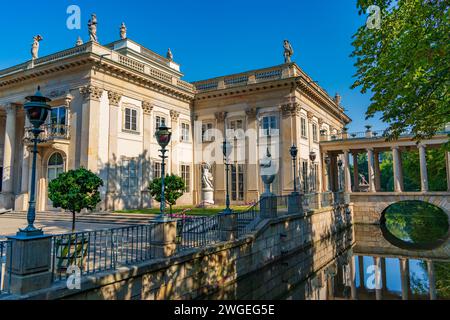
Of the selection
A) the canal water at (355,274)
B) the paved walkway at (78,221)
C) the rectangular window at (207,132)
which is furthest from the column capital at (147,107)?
the canal water at (355,274)

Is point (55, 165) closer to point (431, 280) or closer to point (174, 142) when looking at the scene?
point (174, 142)

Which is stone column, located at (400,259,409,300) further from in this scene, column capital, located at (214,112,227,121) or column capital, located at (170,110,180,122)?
column capital, located at (170,110,180,122)

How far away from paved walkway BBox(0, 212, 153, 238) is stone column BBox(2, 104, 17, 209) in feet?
9.33

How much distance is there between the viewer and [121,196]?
21.0 meters

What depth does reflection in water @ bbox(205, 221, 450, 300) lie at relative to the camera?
35.8 ft

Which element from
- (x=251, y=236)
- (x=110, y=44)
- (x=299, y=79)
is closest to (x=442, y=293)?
(x=251, y=236)

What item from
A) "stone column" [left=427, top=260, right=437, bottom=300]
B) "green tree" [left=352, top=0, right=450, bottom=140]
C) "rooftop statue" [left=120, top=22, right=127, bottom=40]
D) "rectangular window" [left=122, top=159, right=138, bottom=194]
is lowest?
"stone column" [left=427, top=260, right=437, bottom=300]

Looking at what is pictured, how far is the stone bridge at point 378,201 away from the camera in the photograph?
81.9 feet

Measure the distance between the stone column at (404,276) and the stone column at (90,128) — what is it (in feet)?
55.6

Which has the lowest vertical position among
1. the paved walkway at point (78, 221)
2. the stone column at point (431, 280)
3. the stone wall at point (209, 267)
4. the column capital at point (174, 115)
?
the stone column at point (431, 280)

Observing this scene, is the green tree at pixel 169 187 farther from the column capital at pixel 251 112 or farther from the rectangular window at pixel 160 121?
the column capital at pixel 251 112

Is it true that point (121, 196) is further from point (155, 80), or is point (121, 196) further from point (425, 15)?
point (425, 15)

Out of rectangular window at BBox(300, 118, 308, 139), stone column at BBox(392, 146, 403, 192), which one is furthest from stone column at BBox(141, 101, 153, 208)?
stone column at BBox(392, 146, 403, 192)
